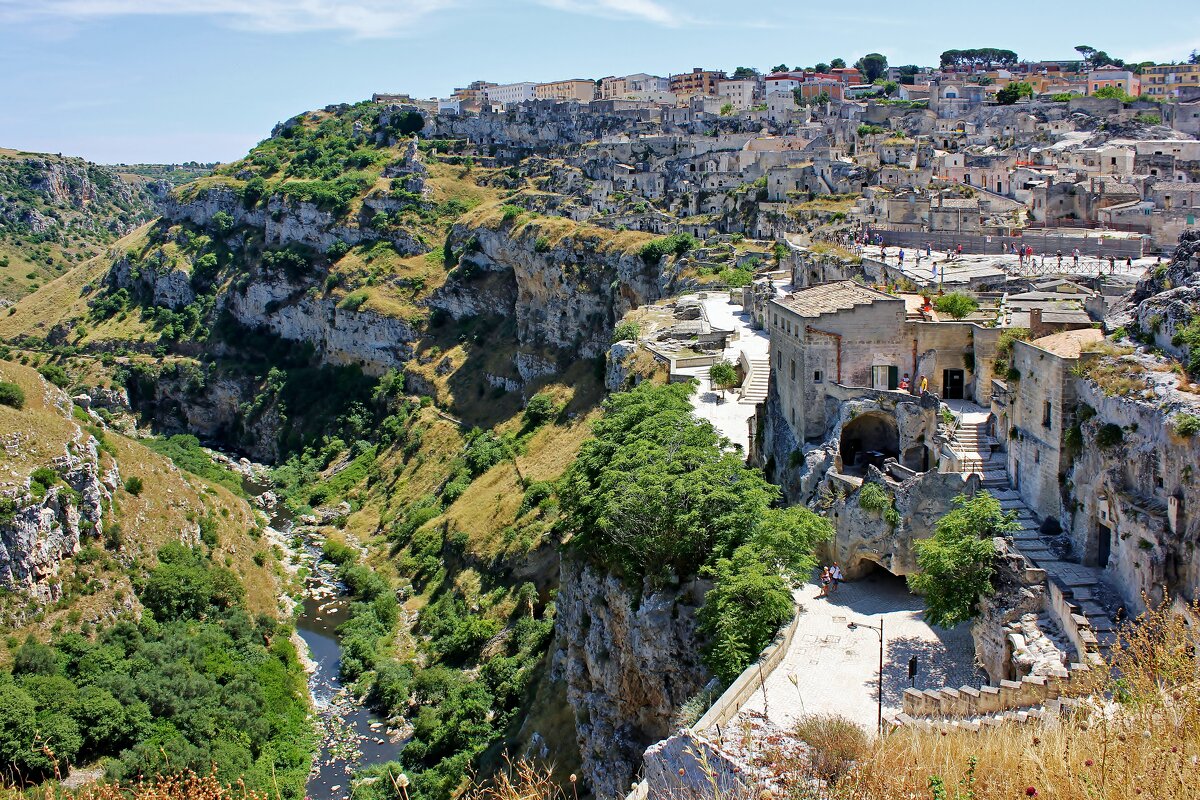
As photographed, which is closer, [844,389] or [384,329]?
[844,389]

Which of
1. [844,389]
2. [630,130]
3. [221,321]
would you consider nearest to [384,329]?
[221,321]

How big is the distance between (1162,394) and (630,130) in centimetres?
9350

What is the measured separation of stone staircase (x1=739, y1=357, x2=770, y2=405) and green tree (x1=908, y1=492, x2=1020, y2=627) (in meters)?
15.3

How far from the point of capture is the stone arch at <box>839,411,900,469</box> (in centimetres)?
2647

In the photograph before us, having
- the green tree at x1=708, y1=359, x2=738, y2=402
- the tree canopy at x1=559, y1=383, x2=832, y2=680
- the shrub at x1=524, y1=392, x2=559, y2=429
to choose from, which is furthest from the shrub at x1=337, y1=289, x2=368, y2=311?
the tree canopy at x1=559, y1=383, x2=832, y2=680

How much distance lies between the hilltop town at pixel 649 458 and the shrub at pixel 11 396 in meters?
2.27

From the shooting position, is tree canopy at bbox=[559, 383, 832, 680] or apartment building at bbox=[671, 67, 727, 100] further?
apartment building at bbox=[671, 67, 727, 100]

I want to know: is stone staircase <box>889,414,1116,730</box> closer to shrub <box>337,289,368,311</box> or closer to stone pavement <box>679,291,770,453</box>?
stone pavement <box>679,291,770,453</box>

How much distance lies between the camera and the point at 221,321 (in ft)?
346

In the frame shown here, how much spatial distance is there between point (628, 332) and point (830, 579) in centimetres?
2784

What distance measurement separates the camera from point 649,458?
2819 cm

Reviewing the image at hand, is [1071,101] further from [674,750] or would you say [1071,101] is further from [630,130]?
[674,750]

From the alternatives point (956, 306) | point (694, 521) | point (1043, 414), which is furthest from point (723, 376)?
point (1043, 414)

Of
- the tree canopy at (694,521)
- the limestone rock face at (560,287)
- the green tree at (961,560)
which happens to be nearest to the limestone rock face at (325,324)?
the limestone rock face at (560,287)
